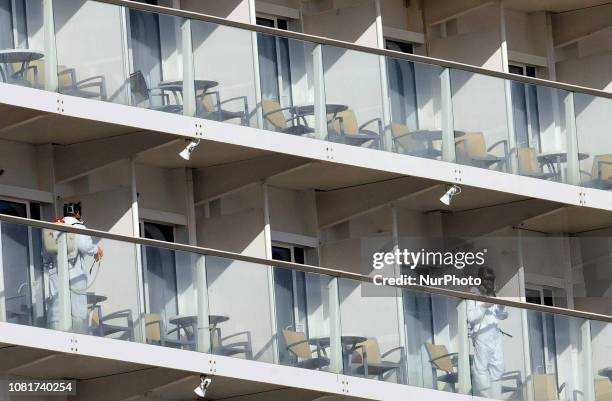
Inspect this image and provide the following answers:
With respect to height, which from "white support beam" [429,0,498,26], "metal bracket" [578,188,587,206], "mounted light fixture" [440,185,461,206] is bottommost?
"mounted light fixture" [440,185,461,206]

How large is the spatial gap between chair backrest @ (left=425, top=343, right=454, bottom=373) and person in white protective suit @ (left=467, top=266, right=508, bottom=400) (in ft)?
1.11

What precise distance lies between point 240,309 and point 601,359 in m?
5.32

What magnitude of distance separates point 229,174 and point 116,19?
3403mm

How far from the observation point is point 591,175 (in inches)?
1681

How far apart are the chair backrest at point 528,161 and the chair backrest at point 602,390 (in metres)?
2.87

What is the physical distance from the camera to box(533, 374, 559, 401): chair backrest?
40.5 metres

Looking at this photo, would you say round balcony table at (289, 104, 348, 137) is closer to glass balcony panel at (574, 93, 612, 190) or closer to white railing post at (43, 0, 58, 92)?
white railing post at (43, 0, 58, 92)

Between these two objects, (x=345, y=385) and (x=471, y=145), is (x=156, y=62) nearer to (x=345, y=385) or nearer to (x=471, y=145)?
(x=345, y=385)

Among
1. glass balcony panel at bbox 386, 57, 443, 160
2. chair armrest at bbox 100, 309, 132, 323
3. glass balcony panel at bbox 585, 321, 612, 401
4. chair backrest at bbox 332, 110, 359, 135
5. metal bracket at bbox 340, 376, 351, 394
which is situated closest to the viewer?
chair armrest at bbox 100, 309, 132, 323

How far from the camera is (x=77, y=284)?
1444 inches

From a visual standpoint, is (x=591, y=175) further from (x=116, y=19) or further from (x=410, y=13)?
(x=116, y=19)

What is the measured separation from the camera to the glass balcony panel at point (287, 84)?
39.4 m

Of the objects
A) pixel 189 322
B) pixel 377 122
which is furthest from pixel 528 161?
pixel 189 322

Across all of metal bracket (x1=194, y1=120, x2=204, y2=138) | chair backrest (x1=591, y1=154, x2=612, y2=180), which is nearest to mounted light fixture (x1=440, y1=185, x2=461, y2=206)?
chair backrest (x1=591, y1=154, x2=612, y2=180)
